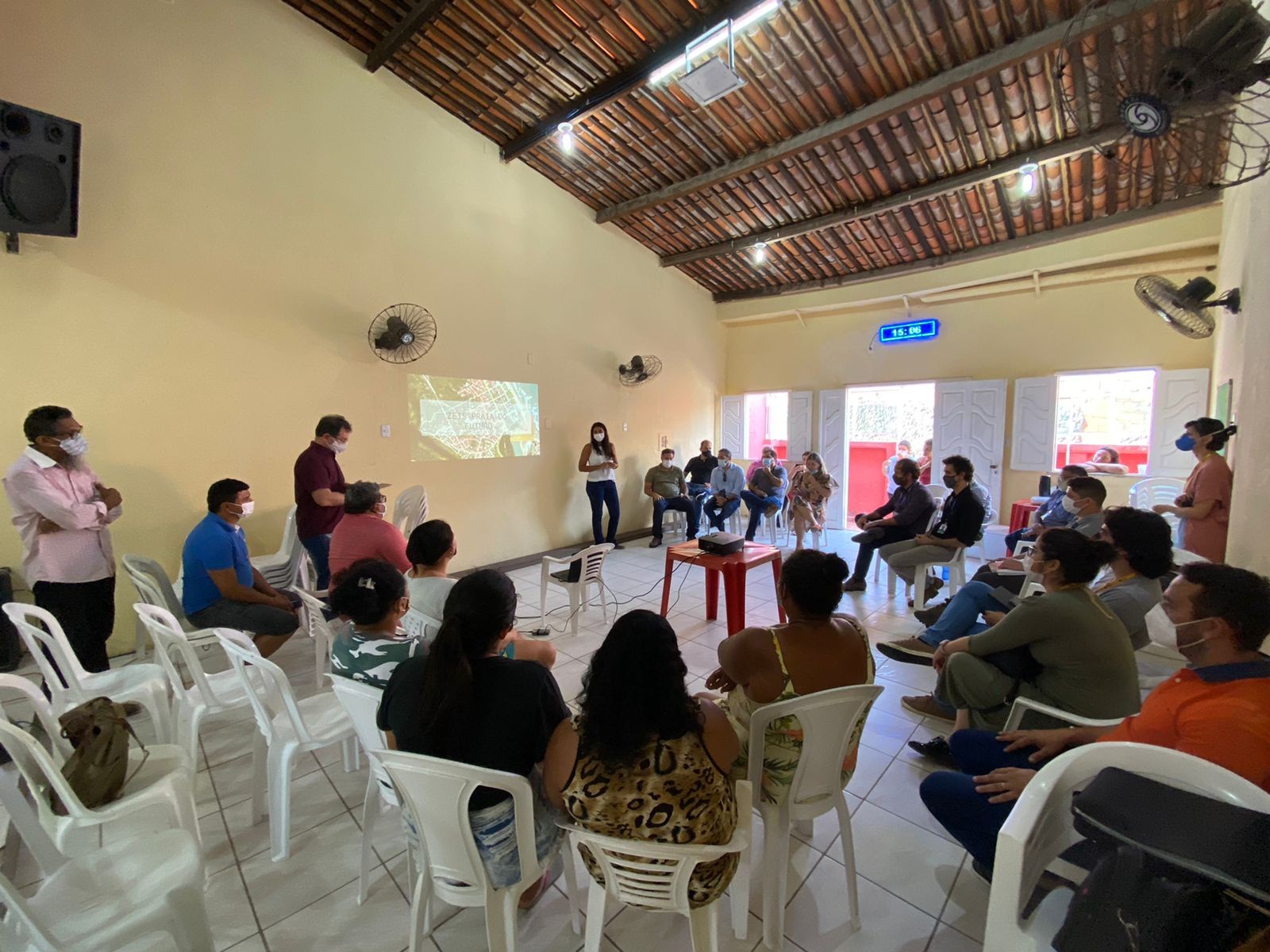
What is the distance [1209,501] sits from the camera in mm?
2674

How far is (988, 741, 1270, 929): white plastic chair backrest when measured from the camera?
2.86ft

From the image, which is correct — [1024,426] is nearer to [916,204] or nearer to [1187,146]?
[916,204]

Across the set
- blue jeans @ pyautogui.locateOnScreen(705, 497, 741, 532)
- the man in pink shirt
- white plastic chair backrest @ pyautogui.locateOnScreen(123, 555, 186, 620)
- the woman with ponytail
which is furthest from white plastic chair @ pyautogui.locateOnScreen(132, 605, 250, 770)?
blue jeans @ pyautogui.locateOnScreen(705, 497, 741, 532)

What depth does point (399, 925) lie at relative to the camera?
1.42 m

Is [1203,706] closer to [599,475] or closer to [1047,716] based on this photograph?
[1047,716]

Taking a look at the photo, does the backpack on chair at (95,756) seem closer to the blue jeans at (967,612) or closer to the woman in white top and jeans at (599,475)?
the blue jeans at (967,612)

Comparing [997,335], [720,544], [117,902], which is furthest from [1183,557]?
[997,335]

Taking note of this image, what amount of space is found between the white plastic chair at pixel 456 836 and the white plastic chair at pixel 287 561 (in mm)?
2894

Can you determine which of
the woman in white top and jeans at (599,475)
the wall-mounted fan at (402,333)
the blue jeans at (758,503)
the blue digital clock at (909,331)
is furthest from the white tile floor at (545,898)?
the blue digital clock at (909,331)

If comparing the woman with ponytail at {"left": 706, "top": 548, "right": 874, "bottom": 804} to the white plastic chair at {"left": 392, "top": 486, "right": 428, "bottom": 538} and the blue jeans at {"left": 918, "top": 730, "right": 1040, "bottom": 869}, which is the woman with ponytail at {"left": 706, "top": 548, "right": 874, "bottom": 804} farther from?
the white plastic chair at {"left": 392, "top": 486, "right": 428, "bottom": 538}

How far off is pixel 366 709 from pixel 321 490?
7.49 ft

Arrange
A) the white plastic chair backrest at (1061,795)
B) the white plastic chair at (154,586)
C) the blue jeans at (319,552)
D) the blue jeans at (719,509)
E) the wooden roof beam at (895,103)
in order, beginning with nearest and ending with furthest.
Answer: the white plastic chair backrest at (1061,795) < the white plastic chair at (154,586) < the wooden roof beam at (895,103) < the blue jeans at (319,552) < the blue jeans at (719,509)

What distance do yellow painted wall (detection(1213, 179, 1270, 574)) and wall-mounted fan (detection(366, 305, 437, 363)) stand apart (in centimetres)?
480

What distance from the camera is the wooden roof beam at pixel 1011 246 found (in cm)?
434
